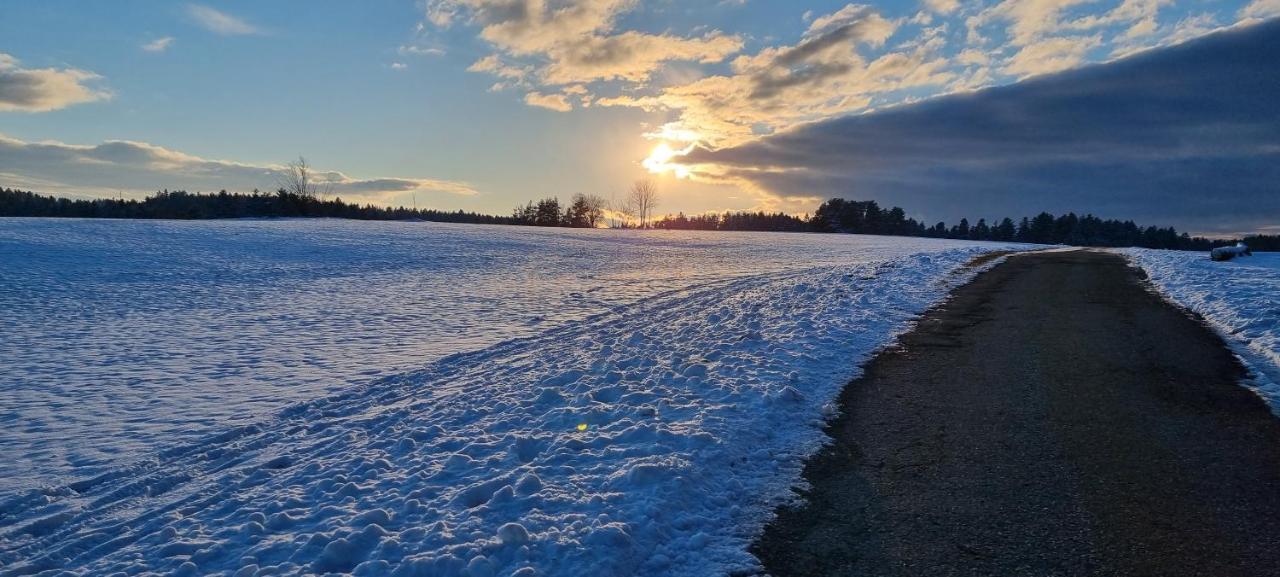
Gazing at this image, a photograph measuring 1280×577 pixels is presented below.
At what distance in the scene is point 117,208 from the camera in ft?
188

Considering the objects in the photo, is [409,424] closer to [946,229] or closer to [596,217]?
[596,217]

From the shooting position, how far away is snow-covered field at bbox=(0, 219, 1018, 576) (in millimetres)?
4379

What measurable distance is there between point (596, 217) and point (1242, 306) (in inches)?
3787

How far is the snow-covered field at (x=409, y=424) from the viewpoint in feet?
14.4

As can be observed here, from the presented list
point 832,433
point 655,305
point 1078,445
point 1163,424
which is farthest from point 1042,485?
point 655,305

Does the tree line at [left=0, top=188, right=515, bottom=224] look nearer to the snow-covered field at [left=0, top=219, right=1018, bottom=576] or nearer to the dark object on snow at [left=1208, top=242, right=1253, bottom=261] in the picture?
the snow-covered field at [left=0, top=219, right=1018, bottom=576]

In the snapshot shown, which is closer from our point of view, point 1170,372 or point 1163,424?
point 1163,424

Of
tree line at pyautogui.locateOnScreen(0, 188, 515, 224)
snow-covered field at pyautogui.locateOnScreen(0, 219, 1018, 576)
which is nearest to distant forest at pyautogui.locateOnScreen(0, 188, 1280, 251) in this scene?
tree line at pyautogui.locateOnScreen(0, 188, 515, 224)

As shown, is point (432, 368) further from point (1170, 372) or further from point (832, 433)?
point (1170, 372)

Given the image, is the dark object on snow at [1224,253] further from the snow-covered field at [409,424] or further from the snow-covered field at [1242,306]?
the snow-covered field at [409,424]

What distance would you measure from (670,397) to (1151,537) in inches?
190

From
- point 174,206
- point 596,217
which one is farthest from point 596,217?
point 174,206

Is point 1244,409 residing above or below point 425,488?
above

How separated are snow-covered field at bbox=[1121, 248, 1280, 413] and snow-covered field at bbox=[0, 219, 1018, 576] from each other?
5.23 metres
